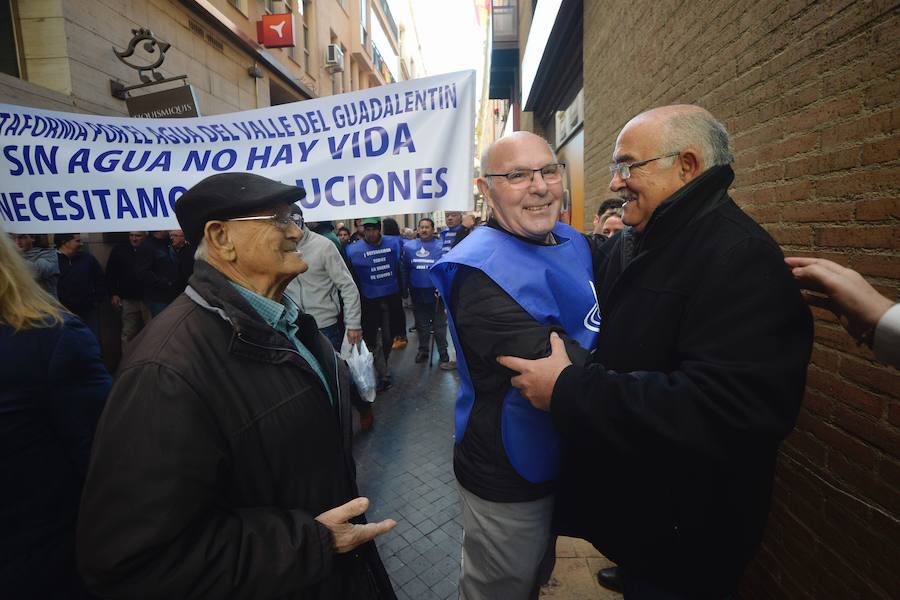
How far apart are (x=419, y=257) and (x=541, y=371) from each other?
18.7 ft

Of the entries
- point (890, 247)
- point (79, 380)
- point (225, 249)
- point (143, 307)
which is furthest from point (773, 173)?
point (143, 307)

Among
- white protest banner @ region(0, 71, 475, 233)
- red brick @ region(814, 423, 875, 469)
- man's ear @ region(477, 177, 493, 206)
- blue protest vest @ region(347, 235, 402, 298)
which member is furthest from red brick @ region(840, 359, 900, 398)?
blue protest vest @ region(347, 235, 402, 298)

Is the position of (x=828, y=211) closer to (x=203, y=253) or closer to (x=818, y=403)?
(x=818, y=403)

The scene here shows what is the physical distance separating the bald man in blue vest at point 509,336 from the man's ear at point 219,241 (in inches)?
27.1

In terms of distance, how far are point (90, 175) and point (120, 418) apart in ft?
9.98

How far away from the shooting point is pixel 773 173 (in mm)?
2266

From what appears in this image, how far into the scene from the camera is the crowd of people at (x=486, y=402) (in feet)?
3.58

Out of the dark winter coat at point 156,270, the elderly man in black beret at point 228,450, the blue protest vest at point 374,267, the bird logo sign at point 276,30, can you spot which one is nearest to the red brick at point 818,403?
the elderly man in black beret at point 228,450

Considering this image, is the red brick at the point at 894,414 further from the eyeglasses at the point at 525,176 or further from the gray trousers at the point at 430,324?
the gray trousers at the point at 430,324

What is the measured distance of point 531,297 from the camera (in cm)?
153

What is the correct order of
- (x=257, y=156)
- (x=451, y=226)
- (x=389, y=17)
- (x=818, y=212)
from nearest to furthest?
(x=818, y=212) < (x=257, y=156) < (x=451, y=226) < (x=389, y=17)

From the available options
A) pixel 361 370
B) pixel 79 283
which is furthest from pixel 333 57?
pixel 361 370

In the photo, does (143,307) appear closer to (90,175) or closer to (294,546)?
(90,175)

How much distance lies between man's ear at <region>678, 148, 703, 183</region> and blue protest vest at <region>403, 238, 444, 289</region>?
532 centimetres
